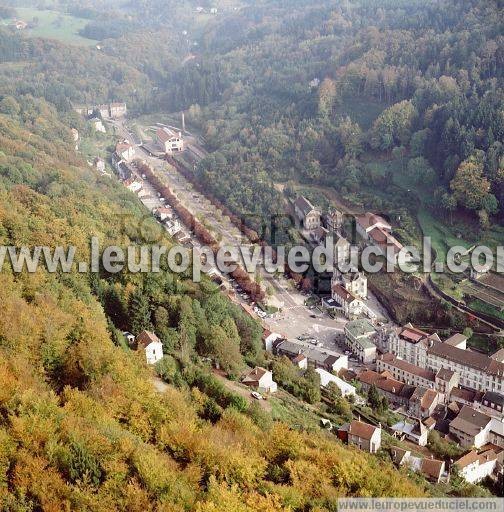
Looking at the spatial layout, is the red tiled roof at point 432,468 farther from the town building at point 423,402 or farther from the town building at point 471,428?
the town building at point 423,402

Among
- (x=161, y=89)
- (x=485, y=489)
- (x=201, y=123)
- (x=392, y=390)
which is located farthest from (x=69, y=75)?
(x=485, y=489)

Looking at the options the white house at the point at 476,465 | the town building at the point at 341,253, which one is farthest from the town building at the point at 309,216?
the white house at the point at 476,465

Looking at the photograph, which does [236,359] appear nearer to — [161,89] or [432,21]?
[432,21]

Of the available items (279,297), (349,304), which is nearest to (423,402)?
(349,304)

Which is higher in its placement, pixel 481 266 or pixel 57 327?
pixel 57 327

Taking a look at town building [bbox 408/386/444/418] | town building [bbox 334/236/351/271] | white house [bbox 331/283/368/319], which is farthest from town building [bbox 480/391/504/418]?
town building [bbox 334/236/351/271]

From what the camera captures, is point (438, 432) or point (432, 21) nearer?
point (438, 432)

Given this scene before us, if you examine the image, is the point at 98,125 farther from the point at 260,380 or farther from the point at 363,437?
the point at 363,437
